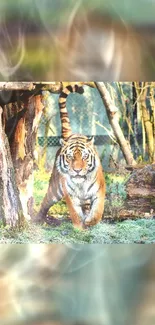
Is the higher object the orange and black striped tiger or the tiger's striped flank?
the tiger's striped flank

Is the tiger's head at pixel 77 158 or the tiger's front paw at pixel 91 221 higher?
the tiger's head at pixel 77 158

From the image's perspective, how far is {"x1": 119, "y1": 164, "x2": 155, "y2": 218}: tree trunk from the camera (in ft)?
6.98

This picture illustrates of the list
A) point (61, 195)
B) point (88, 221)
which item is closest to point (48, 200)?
point (61, 195)

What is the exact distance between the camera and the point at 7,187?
211 cm

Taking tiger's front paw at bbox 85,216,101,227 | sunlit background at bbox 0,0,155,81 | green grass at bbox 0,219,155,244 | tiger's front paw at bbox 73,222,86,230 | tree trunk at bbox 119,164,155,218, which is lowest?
green grass at bbox 0,219,155,244

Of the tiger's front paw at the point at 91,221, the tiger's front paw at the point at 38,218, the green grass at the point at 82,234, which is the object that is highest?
the tiger's front paw at the point at 38,218

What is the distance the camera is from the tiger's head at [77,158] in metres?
2.12

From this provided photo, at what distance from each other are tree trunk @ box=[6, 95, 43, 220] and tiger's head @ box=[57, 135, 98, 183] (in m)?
0.12

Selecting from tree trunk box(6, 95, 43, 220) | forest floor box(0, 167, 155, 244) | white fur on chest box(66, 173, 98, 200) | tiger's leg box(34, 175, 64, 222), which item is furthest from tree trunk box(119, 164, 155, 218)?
tree trunk box(6, 95, 43, 220)

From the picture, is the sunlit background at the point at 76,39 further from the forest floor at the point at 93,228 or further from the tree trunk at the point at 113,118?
the forest floor at the point at 93,228

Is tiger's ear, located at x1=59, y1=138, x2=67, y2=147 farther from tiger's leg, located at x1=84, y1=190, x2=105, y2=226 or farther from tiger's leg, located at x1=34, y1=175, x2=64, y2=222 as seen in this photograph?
tiger's leg, located at x1=84, y1=190, x2=105, y2=226

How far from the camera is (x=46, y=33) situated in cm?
206

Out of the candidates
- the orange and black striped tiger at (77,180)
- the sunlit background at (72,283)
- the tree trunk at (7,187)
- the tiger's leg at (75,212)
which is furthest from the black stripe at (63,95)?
the sunlit background at (72,283)

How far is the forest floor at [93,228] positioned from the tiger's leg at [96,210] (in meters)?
0.02
